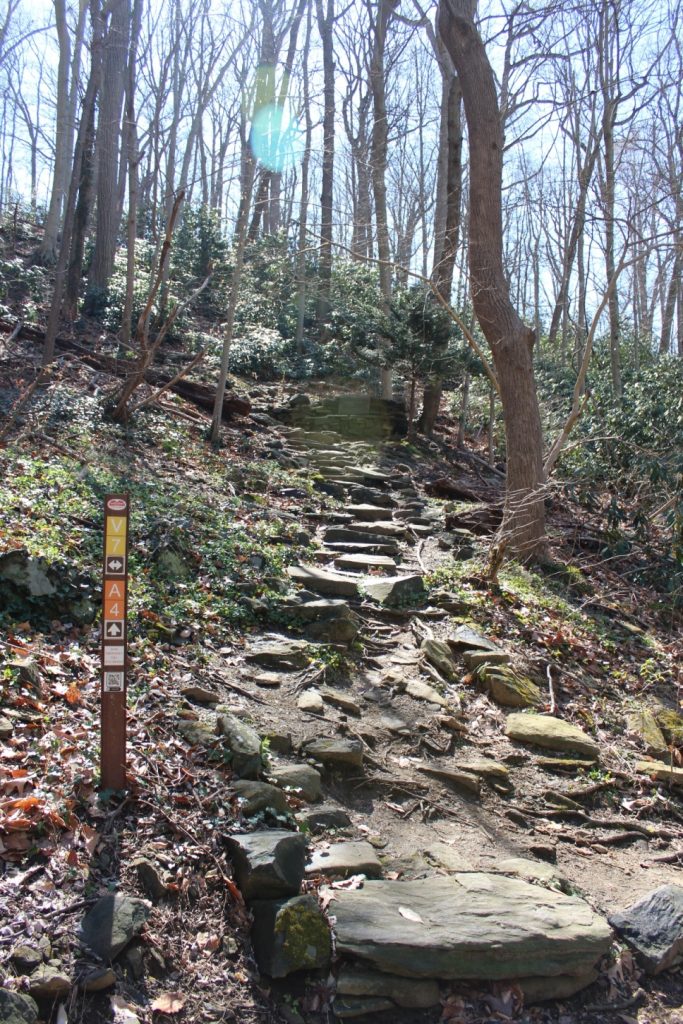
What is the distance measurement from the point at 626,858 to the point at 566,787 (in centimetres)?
67

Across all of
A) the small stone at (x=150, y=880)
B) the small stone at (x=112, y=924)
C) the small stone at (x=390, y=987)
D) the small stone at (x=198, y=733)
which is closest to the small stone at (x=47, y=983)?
the small stone at (x=112, y=924)

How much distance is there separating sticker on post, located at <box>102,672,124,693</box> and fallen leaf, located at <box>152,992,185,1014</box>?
1337mm

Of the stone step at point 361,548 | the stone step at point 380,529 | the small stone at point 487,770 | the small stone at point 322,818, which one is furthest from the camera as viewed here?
the stone step at point 380,529

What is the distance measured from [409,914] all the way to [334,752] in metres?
1.41

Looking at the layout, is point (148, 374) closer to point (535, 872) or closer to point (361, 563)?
point (361, 563)

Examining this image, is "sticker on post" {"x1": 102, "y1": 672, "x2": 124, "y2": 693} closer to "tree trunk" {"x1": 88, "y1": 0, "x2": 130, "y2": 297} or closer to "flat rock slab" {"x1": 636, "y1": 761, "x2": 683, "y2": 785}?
"flat rock slab" {"x1": 636, "y1": 761, "x2": 683, "y2": 785}

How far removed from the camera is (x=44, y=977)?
282 cm

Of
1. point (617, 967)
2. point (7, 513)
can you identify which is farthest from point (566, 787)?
point (7, 513)

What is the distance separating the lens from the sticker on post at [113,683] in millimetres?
3750

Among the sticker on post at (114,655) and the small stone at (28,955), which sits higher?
the sticker on post at (114,655)

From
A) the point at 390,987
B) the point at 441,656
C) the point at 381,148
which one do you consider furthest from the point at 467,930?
the point at 381,148

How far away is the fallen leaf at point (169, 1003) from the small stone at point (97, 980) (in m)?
0.19

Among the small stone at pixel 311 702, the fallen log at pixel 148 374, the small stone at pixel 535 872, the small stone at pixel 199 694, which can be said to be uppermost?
the fallen log at pixel 148 374

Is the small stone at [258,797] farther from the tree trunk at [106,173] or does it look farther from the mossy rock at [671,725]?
the tree trunk at [106,173]
